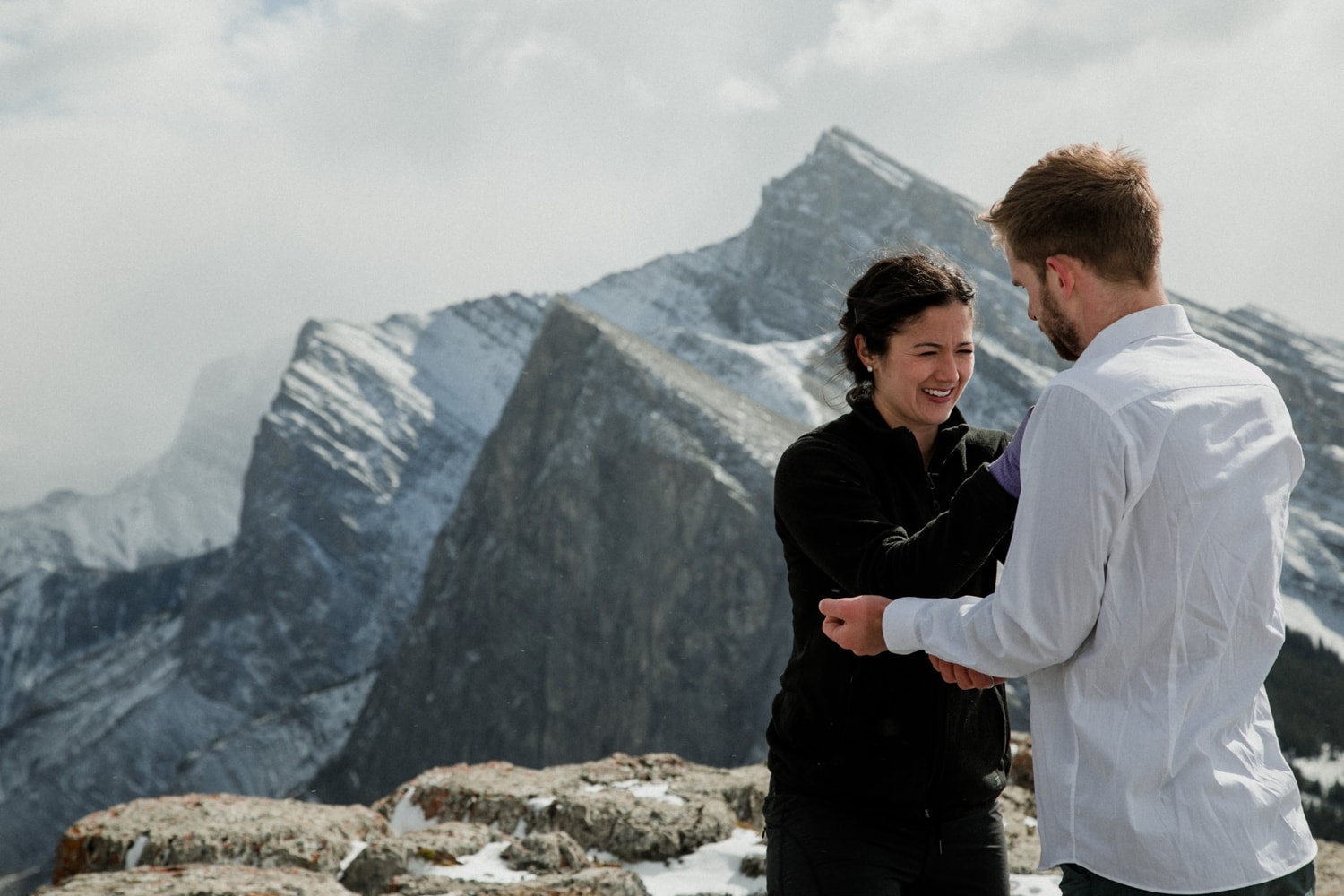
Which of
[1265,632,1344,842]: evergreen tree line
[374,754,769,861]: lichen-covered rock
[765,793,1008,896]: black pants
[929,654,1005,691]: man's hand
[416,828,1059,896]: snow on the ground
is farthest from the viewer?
[1265,632,1344,842]: evergreen tree line

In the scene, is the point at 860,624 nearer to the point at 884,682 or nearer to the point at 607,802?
the point at 884,682

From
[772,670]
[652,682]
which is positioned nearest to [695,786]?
[772,670]

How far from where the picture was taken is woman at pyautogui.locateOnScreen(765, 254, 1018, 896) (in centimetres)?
411

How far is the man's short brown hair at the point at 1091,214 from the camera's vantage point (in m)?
3.29

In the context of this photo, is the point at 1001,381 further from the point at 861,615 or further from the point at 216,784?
the point at 861,615

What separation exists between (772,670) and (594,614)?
84.3ft

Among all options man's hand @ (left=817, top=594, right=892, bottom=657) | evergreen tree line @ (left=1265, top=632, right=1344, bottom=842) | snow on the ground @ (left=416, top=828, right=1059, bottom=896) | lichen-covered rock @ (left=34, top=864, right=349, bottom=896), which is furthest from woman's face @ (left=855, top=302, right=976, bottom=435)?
evergreen tree line @ (left=1265, top=632, right=1344, bottom=842)

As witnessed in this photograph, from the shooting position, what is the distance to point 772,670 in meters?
105

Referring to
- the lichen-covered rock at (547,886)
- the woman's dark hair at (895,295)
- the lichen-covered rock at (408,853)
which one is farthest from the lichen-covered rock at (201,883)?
the woman's dark hair at (895,295)

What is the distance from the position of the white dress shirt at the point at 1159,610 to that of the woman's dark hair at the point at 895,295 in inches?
48.9

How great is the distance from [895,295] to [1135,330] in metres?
1.26

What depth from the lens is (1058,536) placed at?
10.1 ft

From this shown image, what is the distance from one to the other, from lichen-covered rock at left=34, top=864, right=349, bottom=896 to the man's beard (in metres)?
6.08

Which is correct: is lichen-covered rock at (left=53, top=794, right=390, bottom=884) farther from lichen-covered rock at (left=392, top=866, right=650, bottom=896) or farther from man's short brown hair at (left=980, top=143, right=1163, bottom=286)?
man's short brown hair at (left=980, top=143, right=1163, bottom=286)
